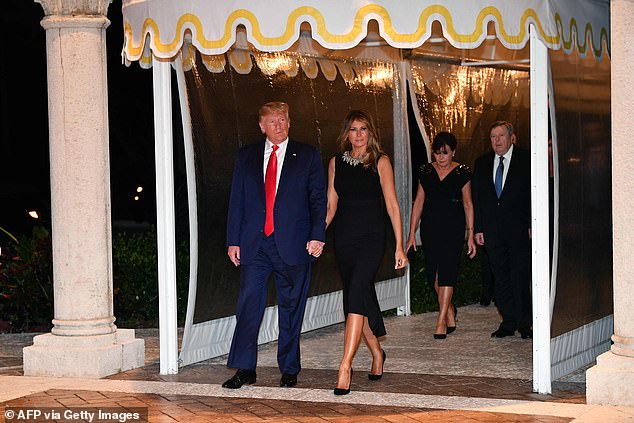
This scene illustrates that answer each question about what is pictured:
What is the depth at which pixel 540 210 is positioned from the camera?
774cm

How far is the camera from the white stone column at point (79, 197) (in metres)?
8.64

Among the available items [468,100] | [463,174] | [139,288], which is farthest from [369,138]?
[468,100]

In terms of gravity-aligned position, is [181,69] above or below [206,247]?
above

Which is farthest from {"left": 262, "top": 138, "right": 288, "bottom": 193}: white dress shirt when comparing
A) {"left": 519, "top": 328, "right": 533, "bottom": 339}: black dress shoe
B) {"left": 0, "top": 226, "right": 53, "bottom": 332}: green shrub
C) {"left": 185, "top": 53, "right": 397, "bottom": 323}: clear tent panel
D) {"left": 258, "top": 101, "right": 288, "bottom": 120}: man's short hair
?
{"left": 0, "top": 226, "right": 53, "bottom": 332}: green shrub

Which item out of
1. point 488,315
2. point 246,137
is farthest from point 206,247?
point 488,315

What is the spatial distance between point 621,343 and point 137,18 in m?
3.96

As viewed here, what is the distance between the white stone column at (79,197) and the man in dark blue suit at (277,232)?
1.25 metres

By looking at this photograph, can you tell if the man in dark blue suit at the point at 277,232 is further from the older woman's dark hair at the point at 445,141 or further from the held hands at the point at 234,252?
the older woman's dark hair at the point at 445,141

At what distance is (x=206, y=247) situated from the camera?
915 cm

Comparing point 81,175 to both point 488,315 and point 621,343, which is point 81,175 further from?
point 488,315

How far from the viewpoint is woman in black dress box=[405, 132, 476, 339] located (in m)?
10.5

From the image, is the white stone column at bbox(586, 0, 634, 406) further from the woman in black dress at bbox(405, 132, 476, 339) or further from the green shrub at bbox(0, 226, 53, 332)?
the green shrub at bbox(0, 226, 53, 332)

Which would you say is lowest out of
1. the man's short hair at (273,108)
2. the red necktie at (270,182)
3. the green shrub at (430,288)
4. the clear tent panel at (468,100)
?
the green shrub at (430,288)

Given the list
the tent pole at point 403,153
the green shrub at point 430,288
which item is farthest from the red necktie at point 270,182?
the green shrub at point 430,288
